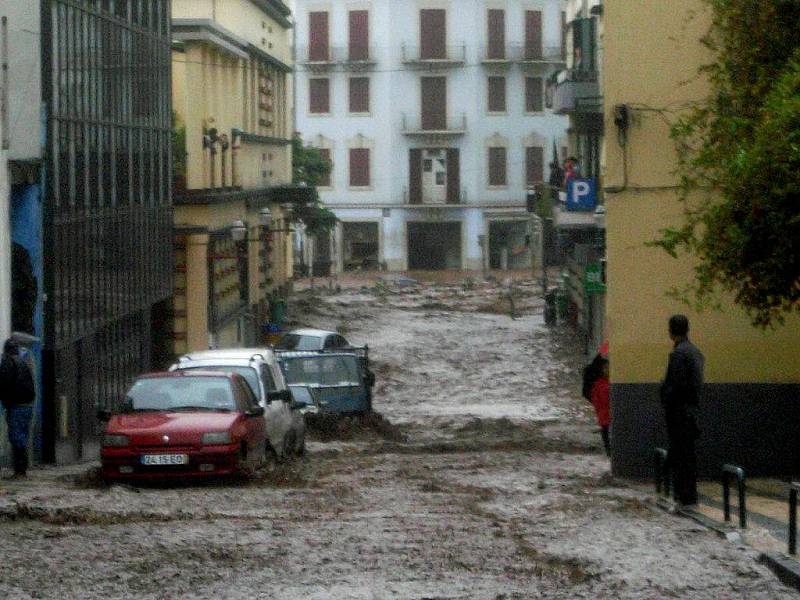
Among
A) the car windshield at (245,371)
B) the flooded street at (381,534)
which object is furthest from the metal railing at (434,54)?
the car windshield at (245,371)

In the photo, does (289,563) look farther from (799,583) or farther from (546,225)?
(546,225)

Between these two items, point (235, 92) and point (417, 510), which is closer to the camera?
point (417, 510)

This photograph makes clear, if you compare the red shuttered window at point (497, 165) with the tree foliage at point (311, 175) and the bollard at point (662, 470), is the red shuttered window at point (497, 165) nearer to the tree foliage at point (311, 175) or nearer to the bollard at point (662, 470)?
the tree foliage at point (311, 175)

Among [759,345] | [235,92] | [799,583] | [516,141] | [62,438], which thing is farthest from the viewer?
[516,141]

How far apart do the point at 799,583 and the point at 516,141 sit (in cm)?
7609

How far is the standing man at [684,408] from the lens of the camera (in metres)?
14.3

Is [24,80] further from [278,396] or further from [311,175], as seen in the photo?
[311,175]

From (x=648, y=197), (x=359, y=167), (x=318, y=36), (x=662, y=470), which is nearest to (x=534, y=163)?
(x=359, y=167)

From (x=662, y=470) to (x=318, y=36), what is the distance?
71.3 metres

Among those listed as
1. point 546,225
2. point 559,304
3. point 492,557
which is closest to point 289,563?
point 492,557

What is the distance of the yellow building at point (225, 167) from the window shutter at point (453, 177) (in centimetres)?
2805

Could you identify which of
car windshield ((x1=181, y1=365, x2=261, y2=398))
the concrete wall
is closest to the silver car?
car windshield ((x1=181, y1=365, x2=261, y2=398))

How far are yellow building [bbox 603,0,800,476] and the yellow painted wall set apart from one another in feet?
0.03

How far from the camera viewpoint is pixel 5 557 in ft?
37.7
